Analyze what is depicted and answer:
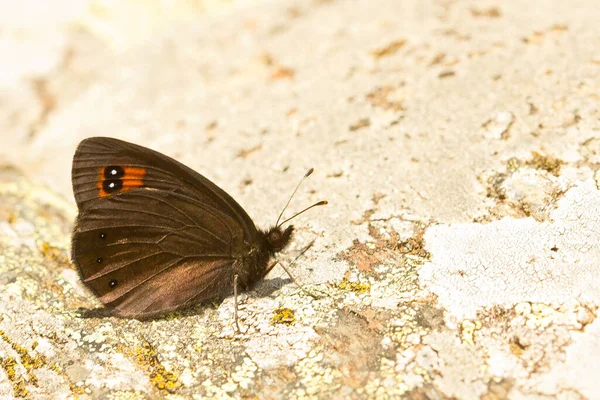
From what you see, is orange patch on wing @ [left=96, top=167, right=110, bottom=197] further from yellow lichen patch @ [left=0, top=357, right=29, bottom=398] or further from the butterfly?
yellow lichen patch @ [left=0, top=357, right=29, bottom=398]

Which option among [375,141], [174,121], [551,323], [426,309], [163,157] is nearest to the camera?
[551,323]

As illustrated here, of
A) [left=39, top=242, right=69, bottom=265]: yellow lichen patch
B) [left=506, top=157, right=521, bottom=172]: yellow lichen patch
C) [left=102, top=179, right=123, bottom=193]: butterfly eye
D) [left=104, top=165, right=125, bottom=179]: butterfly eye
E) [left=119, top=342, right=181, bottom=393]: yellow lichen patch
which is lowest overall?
[left=119, top=342, right=181, bottom=393]: yellow lichen patch

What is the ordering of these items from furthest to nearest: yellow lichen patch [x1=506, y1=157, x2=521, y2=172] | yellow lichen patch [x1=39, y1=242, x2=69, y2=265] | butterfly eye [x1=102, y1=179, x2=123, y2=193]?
1. yellow lichen patch [x1=39, y1=242, x2=69, y2=265]
2. yellow lichen patch [x1=506, y1=157, x2=521, y2=172]
3. butterfly eye [x1=102, y1=179, x2=123, y2=193]

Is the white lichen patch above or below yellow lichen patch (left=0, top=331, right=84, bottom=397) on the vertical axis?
below

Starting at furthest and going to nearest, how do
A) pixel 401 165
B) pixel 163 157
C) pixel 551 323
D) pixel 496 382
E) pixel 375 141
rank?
pixel 375 141, pixel 401 165, pixel 163 157, pixel 551 323, pixel 496 382

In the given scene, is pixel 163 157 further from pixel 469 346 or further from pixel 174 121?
pixel 174 121

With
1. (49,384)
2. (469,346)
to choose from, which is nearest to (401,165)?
(469,346)

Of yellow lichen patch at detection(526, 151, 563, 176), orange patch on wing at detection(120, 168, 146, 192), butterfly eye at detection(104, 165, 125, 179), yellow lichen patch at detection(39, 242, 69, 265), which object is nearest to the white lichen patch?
yellow lichen patch at detection(526, 151, 563, 176)

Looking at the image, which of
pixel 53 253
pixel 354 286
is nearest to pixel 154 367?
pixel 354 286
